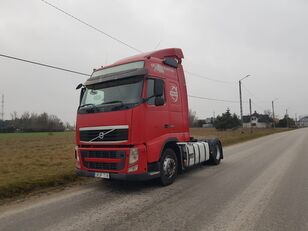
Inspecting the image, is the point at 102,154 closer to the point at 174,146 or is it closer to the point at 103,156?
the point at 103,156

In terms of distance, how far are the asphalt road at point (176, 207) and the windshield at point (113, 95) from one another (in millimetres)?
2089

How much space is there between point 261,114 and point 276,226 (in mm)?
137606

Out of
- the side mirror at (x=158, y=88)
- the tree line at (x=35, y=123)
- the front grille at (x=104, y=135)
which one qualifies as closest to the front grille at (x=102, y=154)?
the front grille at (x=104, y=135)

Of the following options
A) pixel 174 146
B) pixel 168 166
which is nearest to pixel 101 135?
pixel 168 166

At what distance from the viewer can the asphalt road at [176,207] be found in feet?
13.8

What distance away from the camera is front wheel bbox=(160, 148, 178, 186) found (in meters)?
6.81

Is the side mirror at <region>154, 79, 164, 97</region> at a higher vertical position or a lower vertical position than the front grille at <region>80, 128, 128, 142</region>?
higher

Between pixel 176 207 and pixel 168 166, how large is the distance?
2.01 meters

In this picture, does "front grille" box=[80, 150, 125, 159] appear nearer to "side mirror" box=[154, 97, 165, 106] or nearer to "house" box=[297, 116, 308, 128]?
"side mirror" box=[154, 97, 165, 106]

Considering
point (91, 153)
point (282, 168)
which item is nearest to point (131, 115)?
point (91, 153)

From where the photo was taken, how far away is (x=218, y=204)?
5211 mm

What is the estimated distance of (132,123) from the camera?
239 inches

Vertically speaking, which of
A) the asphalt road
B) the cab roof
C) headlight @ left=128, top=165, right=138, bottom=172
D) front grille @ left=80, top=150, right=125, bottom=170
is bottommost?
the asphalt road

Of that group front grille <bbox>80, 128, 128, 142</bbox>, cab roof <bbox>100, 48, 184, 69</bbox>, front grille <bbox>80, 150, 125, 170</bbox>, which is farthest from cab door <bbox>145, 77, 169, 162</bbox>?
cab roof <bbox>100, 48, 184, 69</bbox>
